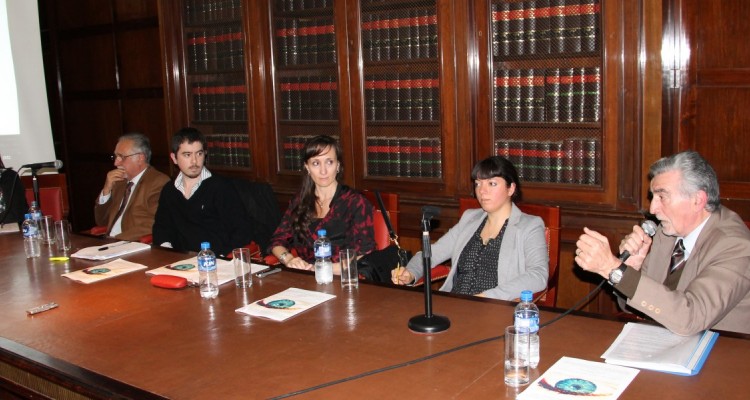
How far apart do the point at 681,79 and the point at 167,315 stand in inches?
101

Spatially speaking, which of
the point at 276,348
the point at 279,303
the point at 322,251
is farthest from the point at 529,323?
the point at 322,251

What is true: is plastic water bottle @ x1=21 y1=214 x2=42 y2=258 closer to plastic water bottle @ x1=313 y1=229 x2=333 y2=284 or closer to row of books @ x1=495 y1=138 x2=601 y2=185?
plastic water bottle @ x1=313 y1=229 x2=333 y2=284

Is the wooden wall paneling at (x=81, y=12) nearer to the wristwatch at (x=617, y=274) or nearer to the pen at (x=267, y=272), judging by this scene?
the pen at (x=267, y=272)

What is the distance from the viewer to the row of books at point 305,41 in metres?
4.70

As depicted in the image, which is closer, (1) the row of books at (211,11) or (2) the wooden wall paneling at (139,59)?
(1) the row of books at (211,11)

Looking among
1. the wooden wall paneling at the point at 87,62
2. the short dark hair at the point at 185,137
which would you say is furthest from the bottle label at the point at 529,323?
the wooden wall paneling at the point at 87,62

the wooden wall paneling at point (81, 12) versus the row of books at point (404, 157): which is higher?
the wooden wall paneling at point (81, 12)

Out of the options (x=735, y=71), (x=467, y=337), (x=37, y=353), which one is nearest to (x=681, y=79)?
(x=735, y=71)

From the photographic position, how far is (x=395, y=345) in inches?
82.4

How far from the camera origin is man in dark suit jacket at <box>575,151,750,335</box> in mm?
2078

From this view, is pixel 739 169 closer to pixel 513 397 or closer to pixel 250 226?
pixel 513 397

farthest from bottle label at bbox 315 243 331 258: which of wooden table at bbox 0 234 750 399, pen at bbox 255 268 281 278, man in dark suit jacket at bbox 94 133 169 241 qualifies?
man in dark suit jacket at bbox 94 133 169 241

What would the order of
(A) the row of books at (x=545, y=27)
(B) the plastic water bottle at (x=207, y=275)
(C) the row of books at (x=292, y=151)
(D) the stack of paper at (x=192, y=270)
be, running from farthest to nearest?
1. (C) the row of books at (x=292, y=151)
2. (A) the row of books at (x=545, y=27)
3. (D) the stack of paper at (x=192, y=270)
4. (B) the plastic water bottle at (x=207, y=275)

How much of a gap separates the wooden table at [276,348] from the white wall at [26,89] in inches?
143
